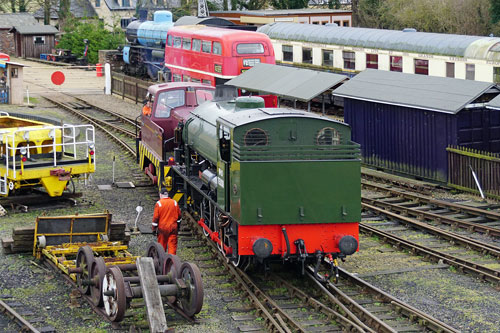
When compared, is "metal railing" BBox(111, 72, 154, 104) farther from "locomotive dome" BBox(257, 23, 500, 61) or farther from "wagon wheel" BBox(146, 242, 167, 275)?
"wagon wheel" BBox(146, 242, 167, 275)

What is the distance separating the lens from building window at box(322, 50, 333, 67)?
3383 cm

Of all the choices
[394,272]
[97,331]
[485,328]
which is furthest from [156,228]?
[485,328]

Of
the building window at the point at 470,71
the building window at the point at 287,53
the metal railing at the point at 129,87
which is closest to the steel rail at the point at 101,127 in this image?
the metal railing at the point at 129,87

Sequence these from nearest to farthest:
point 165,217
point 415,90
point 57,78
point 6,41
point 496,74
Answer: point 165,217 < point 415,90 < point 496,74 < point 57,78 < point 6,41

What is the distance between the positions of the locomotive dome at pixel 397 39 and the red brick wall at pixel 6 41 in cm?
2963

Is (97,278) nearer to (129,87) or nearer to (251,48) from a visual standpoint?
(251,48)

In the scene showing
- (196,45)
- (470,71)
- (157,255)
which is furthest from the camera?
(196,45)

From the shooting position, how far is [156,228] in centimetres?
1374

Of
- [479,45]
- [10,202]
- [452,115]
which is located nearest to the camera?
[10,202]

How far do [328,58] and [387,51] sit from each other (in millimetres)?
4307

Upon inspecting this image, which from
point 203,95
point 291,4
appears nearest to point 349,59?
point 203,95

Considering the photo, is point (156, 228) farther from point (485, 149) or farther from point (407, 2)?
point (407, 2)

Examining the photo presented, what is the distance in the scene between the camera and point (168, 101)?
19.0 meters

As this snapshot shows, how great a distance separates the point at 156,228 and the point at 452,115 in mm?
9137
